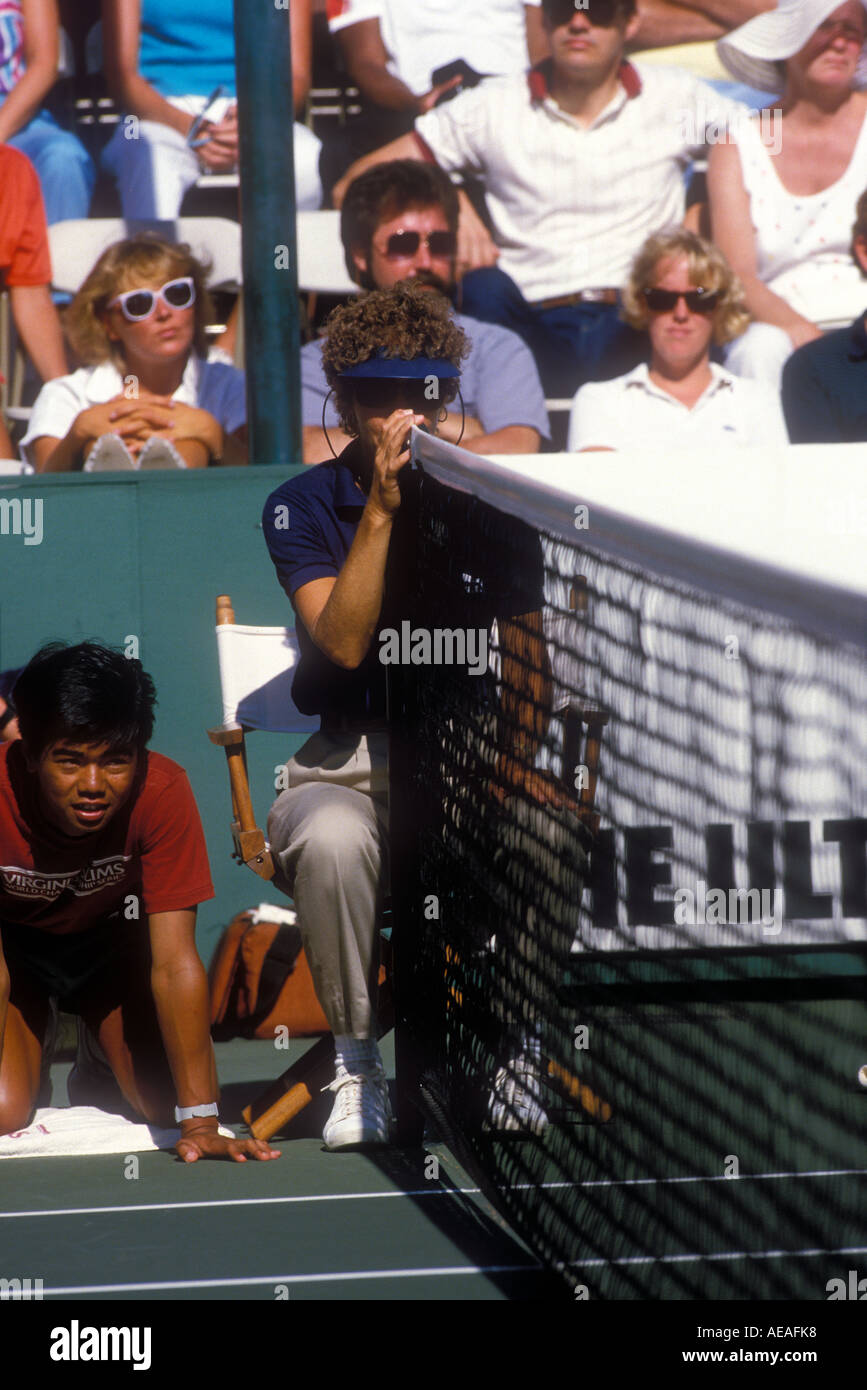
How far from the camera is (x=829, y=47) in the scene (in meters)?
6.86

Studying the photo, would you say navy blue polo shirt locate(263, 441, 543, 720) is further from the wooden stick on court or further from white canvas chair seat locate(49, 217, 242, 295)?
white canvas chair seat locate(49, 217, 242, 295)

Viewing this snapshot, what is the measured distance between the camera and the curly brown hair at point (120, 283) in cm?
602

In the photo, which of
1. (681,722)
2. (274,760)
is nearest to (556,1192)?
(681,722)

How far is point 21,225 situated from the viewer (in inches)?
253

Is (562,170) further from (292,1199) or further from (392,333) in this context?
(292,1199)

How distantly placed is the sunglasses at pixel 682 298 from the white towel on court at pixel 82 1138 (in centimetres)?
363

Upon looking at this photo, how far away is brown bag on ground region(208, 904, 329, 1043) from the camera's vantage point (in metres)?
5.14

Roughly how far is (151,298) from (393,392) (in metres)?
2.29

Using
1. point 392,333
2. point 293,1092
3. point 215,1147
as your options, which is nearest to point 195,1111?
point 215,1147

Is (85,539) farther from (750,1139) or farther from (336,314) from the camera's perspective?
(750,1139)

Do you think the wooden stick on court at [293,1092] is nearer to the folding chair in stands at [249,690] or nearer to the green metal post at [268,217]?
the folding chair in stands at [249,690]

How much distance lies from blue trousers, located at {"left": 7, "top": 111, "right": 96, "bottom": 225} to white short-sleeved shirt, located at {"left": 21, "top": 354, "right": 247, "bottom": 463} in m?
0.79

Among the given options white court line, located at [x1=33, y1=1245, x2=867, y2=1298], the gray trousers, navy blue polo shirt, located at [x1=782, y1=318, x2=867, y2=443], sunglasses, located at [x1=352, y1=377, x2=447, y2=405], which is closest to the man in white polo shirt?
navy blue polo shirt, located at [x1=782, y1=318, x2=867, y2=443]

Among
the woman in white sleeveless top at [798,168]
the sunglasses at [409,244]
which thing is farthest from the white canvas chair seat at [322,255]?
the woman in white sleeveless top at [798,168]
